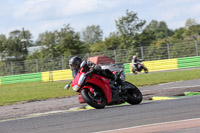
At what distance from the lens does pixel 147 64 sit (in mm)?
30344

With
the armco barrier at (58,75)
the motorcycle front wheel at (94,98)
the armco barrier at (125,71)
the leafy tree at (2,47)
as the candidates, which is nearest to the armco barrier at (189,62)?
the armco barrier at (125,71)

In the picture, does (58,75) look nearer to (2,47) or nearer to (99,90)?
(2,47)

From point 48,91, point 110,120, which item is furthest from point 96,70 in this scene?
point 48,91

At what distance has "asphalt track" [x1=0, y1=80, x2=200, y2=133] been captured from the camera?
5527 mm

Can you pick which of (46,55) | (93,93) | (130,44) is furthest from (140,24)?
(93,93)

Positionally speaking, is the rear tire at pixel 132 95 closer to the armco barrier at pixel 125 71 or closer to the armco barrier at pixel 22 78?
the armco barrier at pixel 125 71

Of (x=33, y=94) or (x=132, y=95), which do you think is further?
(x=33, y=94)

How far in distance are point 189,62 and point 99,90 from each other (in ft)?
72.0

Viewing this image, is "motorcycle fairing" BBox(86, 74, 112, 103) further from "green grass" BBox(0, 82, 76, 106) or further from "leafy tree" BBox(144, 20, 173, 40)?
"leafy tree" BBox(144, 20, 173, 40)

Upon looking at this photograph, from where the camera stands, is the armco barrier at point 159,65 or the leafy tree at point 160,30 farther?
the leafy tree at point 160,30

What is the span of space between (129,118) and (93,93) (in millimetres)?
1784

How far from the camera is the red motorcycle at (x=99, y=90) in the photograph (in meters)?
8.08

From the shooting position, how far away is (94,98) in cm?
818

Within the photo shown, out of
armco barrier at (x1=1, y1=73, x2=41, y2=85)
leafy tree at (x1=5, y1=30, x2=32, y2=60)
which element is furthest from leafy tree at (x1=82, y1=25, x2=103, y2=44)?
armco barrier at (x1=1, y1=73, x2=41, y2=85)
